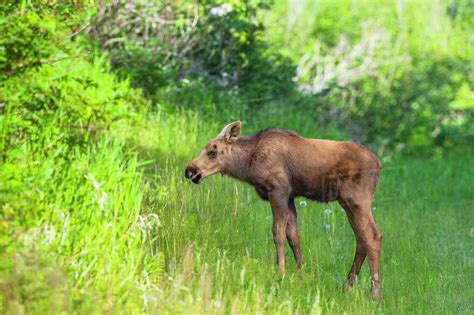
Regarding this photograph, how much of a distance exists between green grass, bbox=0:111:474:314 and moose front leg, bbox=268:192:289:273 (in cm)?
26

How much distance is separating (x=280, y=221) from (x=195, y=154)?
2944 mm

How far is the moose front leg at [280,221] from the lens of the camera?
8.27 meters

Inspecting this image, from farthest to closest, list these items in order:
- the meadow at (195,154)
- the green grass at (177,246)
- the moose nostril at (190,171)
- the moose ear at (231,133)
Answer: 1. the moose ear at (231,133)
2. the moose nostril at (190,171)
3. the meadow at (195,154)
4. the green grass at (177,246)

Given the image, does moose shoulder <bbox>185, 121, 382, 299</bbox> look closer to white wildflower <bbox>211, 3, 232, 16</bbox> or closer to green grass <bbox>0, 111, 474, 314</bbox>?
green grass <bbox>0, 111, 474, 314</bbox>

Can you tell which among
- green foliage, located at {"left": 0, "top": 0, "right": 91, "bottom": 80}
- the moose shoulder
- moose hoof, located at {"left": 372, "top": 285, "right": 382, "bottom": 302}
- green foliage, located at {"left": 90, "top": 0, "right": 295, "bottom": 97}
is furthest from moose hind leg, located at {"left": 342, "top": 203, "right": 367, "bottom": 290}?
green foliage, located at {"left": 90, "top": 0, "right": 295, "bottom": 97}

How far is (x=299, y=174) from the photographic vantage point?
851 centimetres

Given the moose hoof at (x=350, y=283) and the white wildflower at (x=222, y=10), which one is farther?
the white wildflower at (x=222, y=10)

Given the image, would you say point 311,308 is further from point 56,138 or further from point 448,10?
point 448,10

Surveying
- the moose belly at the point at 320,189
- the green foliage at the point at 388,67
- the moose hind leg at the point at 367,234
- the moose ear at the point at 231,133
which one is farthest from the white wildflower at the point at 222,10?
the moose hind leg at the point at 367,234

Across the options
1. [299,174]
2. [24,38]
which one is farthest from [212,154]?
[24,38]

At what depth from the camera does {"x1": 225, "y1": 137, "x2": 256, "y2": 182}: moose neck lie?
28.4 ft

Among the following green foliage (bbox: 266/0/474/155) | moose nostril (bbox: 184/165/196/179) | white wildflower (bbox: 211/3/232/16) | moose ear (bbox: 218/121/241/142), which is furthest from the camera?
green foliage (bbox: 266/0/474/155)

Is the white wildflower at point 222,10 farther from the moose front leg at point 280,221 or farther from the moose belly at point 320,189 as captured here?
the moose front leg at point 280,221

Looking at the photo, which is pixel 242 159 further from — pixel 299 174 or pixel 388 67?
pixel 388 67
